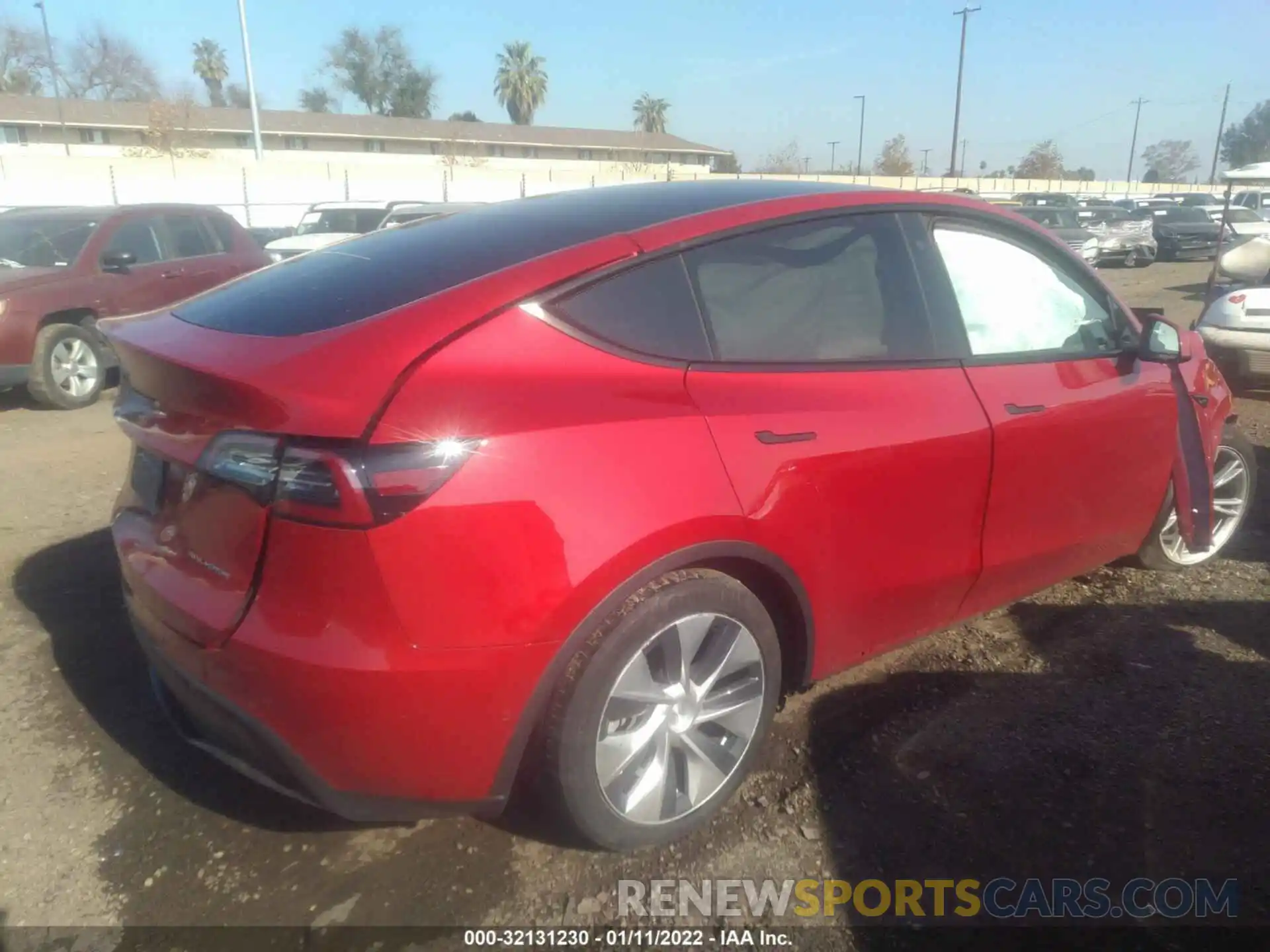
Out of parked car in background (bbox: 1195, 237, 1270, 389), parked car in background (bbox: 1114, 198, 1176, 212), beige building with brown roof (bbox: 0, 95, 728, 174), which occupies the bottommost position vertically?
parked car in background (bbox: 1195, 237, 1270, 389)

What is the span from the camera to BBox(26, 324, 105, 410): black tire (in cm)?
755

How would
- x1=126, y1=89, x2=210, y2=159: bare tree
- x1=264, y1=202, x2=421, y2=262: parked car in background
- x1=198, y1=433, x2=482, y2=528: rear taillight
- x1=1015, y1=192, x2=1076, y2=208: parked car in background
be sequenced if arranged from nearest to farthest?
x1=198, y1=433, x2=482, y2=528: rear taillight < x1=264, y1=202, x2=421, y2=262: parked car in background < x1=1015, y1=192, x2=1076, y2=208: parked car in background < x1=126, y1=89, x2=210, y2=159: bare tree

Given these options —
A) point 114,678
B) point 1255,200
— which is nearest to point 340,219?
point 114,678

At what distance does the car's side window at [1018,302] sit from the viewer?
10.0ft

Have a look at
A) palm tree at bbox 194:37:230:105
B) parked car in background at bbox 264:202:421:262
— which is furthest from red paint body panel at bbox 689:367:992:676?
palm tree at bbox 194:37:230:105

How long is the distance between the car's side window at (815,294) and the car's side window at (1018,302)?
233mm

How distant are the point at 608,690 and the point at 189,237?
865 cm

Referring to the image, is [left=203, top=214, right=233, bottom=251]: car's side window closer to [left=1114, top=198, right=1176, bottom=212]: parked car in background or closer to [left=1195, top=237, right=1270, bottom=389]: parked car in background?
[left=1195, top=237, right=1270, bottom=389]: parked car in background

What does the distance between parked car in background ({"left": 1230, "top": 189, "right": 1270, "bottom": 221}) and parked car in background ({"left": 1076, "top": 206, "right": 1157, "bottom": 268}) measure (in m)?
6.60

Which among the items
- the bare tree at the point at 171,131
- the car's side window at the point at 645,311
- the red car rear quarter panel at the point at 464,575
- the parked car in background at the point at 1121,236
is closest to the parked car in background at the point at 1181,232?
the parked car in background at the point at 1121,236

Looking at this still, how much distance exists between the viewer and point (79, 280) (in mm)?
7840

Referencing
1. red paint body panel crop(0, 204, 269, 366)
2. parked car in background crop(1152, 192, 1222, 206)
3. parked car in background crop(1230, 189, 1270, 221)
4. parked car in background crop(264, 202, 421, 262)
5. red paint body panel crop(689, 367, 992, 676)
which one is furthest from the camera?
parked car in background crop(1152, 192, 1222, 206)

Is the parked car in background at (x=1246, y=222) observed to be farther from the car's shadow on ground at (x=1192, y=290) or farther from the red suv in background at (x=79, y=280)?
the red suv in background at (x=79, y=280)

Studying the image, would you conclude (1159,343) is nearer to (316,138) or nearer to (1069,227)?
Answer: (1069,227)
